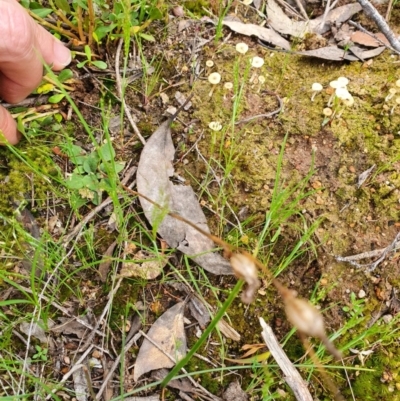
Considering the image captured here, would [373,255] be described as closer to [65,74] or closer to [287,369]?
[287,369]

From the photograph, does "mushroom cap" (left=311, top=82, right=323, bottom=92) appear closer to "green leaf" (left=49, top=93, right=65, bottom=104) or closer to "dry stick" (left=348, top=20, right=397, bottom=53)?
"dry stick" (left=348, top=20, right=397, bottom=53)

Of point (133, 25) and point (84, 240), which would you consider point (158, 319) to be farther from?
point (133, 25)

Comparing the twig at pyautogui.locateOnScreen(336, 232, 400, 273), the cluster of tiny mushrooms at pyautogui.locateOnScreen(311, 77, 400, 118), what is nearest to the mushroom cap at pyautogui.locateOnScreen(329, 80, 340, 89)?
the cluster of tiny mushrooms at pyautogui.locateOnScreen(311, 77, 400, 118)

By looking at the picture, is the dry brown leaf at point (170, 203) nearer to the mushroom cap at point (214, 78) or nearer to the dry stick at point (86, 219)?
the dry stick at point (86, 219)

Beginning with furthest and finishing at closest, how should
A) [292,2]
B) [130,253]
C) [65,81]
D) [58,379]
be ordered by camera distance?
[292,2] → [65,81] → [130,253] → [58,379]

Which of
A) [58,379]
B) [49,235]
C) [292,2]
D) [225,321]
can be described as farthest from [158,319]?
[292,2]

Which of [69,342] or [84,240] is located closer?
[69,342]
